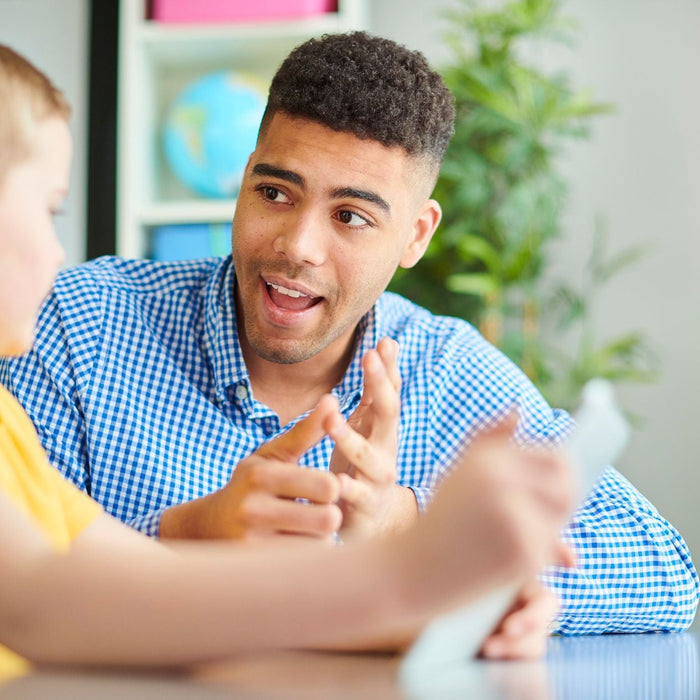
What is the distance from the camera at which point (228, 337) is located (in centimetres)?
154

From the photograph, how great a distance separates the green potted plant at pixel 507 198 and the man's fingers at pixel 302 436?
6.70 feet

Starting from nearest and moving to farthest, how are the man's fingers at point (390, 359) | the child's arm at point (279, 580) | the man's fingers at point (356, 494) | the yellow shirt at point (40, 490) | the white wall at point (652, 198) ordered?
the child's arm at point (279, 580) < the yellow shirt at point (40, 490) < the man's fingers at point (356, 494) < the man's fingers at point (390, 359) < the white wall at point (652, 198)

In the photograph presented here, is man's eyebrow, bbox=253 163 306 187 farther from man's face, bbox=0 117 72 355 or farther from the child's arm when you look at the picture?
the child's arm

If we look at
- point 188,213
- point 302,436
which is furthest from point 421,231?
point 188,213

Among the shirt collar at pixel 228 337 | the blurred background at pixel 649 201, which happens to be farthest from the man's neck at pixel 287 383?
the blurred background at pixel 649 201

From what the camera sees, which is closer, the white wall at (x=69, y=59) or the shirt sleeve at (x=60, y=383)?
the shirt sleeve at (x=60, y=383)

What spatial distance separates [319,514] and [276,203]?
0.80 meters

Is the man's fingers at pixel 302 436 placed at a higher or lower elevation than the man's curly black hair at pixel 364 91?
lower

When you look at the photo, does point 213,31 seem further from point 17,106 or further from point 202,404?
point 17,106

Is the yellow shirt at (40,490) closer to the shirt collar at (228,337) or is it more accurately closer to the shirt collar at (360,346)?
the shirt collar at (228,337)

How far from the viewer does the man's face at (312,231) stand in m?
1.47

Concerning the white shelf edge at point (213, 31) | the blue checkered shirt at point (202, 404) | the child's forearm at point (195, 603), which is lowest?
the blue checkered shirt at point (202, 404)

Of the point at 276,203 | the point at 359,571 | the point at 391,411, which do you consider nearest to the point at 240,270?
the point at 276,203

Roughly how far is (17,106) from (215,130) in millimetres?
2186
